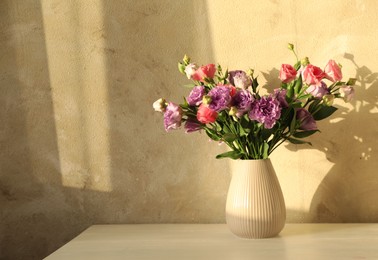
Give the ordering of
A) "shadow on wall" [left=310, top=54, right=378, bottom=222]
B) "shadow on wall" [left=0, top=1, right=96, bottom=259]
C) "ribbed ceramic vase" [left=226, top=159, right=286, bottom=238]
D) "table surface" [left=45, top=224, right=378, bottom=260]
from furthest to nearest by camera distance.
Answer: "shadow on wall" [left=0, top=1, right=96, bottom=259], "shadow on wall" [left=310, top=54, right=378, bottom=222], "ribbed ceramic vase" [left=226, top=159, right=286, bottom=238], "table surface" [left=45, top=224, right=378, bottom=260]

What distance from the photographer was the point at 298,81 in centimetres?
127

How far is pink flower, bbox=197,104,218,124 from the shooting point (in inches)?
47.0

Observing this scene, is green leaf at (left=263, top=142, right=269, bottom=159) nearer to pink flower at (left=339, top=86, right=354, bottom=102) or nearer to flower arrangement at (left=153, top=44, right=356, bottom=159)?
flower arrangement at (left=153, top=44, right=356, bottom=159)

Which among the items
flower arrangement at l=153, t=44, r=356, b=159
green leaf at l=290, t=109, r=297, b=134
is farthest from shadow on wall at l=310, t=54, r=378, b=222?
green leaf at l=290, t=109, r=297, b=134

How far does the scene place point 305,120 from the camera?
4.20ft

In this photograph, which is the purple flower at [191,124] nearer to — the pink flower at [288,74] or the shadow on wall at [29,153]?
the pink flower at [288,74]

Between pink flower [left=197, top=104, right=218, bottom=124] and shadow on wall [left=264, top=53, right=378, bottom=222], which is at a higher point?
pink flower [left=197, top=104, right=218, bottom=124]

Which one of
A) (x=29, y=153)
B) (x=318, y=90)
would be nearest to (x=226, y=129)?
(x=318, y=90)

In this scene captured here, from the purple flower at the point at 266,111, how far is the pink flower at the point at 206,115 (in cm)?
9

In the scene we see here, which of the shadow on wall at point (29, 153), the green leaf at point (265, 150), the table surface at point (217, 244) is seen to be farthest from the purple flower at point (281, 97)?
the shadow on wall at point (29, 153)

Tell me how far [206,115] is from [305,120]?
27cm

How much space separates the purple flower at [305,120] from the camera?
4.16 ft

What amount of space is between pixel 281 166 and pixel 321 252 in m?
0.36

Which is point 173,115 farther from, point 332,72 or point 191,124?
point 332,72
